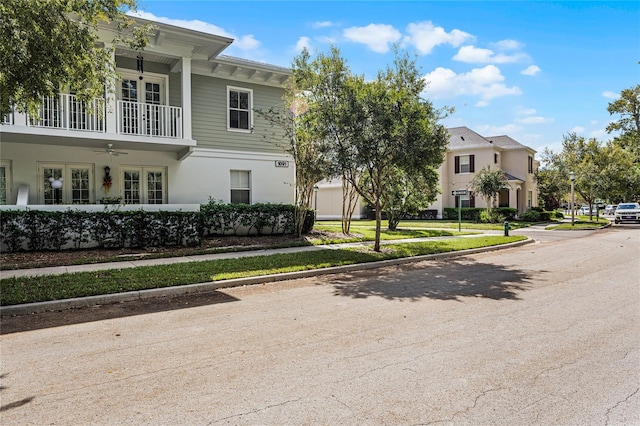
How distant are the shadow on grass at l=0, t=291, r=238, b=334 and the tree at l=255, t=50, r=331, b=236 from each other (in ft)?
21.3

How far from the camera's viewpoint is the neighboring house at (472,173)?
3562 centimetres

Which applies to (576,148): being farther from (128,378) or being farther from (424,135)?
(128,378)

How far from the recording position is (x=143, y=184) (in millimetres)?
15219

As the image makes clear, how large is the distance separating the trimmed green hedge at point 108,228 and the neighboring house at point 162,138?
738 mm

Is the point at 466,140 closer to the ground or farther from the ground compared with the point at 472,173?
farther from the ground

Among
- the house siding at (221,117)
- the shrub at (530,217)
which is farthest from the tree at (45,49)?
the shrub at (530,217)

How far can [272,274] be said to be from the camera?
9.33 metres

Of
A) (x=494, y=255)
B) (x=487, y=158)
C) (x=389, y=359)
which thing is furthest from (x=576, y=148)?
(x=389, y=359)

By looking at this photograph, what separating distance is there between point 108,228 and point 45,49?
20.2 feet

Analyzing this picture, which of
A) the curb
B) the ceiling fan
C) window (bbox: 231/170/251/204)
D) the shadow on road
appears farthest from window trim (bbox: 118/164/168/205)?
the shadow on road

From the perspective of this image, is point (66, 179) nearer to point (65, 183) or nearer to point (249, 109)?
point (65, 183)

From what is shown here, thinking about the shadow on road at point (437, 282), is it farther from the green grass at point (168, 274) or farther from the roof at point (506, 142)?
the roof at point (506, 142)

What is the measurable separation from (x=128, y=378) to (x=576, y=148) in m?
50.2

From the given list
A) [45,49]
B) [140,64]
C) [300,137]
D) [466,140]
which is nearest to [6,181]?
[140,64]
